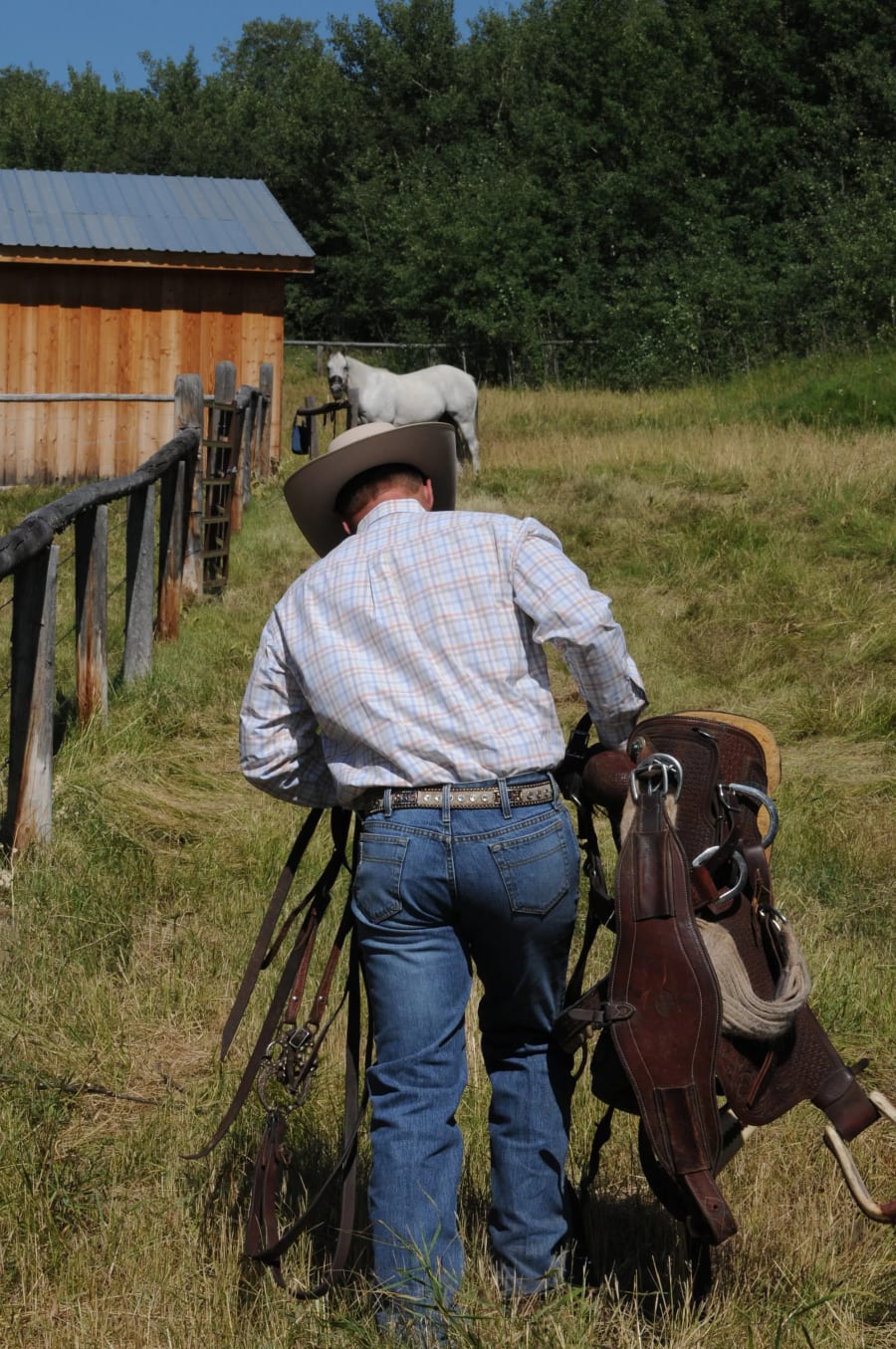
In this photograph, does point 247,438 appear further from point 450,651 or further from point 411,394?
point 450,651

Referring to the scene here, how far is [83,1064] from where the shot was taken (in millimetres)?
3941

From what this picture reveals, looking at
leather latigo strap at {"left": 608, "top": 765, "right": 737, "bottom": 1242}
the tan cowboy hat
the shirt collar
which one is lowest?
leather latigo strap at {"left": 608, "top": 765, "right": 737, "bottom": 1242}

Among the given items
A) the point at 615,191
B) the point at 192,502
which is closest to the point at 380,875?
the point at 192,502

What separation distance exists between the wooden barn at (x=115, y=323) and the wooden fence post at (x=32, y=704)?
13861 mm

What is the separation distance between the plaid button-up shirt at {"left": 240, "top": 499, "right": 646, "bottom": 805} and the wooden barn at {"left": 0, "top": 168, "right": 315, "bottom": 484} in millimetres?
16464

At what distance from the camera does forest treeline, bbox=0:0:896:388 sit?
28.5 meters

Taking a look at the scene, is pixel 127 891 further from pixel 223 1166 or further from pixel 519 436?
pixel 519 436

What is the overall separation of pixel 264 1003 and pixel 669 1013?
2278 millimetres

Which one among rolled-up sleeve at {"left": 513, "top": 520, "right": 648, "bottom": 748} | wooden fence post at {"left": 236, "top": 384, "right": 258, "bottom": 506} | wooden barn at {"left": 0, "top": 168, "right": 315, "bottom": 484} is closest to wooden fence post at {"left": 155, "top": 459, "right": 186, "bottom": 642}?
wooden fence post at {"left": 236, "top": 384, "right": 258, "bottom": 506}

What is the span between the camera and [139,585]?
807 cm

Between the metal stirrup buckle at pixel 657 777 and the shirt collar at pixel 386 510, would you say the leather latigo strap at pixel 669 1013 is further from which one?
the shirt collar at pixel 386 510

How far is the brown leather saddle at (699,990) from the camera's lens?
247 centimetres

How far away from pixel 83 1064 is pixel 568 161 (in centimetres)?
3636

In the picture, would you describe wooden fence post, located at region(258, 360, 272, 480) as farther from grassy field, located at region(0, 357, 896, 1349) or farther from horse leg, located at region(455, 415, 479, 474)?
grassy field, located at region(0, 357, 896, 1349)
